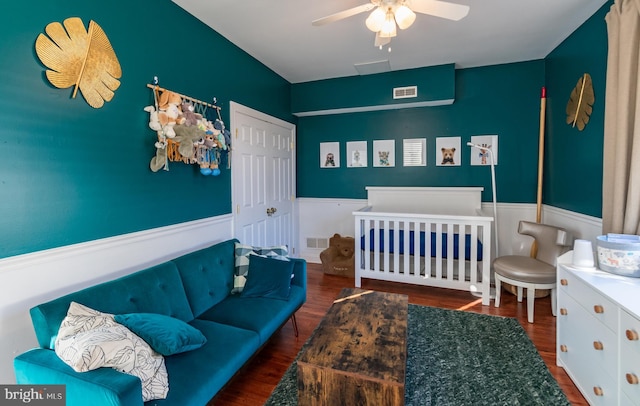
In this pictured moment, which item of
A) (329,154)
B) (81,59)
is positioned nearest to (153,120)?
(81,59)

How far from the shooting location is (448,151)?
393 cm

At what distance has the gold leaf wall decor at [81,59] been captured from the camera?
5.09ft

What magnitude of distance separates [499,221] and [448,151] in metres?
1.11

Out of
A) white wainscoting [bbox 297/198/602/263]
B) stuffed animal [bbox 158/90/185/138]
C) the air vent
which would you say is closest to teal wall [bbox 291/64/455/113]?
the air vent

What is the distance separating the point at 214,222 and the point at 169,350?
1.51 meters

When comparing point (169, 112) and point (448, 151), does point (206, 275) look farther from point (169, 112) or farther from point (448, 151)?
point (448, 151)

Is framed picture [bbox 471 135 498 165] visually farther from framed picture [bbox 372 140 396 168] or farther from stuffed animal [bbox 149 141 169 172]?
stuffed animal [bbox 149 141 169 172]

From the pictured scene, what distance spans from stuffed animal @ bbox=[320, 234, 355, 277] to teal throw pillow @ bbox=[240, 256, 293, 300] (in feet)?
5.29

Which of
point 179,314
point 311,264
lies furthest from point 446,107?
point 179,314

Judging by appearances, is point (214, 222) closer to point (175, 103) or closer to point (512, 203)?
point (175, 103)

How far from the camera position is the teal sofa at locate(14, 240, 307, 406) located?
1.11 meters

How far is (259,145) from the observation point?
11.6 feet

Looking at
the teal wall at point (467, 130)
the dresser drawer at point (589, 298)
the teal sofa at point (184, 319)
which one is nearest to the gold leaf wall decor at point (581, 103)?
the teal wall at point (467, 130)

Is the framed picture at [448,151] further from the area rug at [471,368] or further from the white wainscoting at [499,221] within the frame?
the area rug at [471,368]
